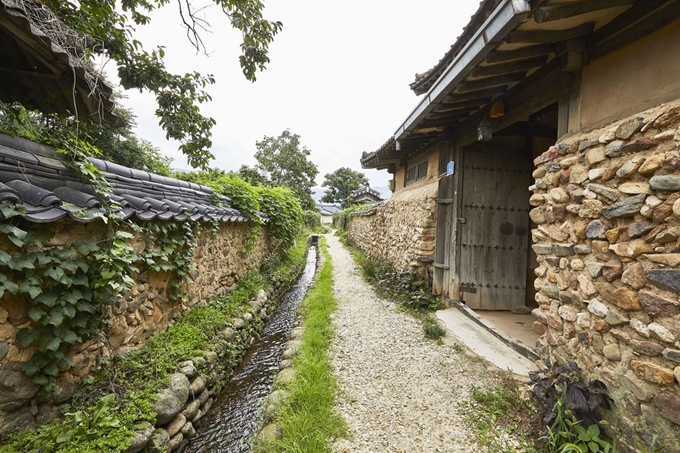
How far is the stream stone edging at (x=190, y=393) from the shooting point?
232 cm

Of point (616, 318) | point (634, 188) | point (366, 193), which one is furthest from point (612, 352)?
point (366, 193)

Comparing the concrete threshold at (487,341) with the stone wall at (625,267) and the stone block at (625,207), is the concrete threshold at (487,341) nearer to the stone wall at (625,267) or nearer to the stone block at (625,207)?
the stone wall at (625,267)

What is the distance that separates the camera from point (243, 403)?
11.0 feet

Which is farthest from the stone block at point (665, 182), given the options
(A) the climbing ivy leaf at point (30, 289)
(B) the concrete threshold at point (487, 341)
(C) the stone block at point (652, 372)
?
(A) the climbing ivy leaf at point (30, 289)

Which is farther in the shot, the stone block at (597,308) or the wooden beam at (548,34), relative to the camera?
the wooden beam at (548,34)

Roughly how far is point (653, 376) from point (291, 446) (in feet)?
8.36

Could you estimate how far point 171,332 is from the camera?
3.54 m

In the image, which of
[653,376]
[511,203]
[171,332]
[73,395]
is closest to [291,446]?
[73,395]

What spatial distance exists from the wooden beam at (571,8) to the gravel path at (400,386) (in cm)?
334

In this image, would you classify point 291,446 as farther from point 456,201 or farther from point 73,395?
point 456,201

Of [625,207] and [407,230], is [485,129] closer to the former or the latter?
[625,207]

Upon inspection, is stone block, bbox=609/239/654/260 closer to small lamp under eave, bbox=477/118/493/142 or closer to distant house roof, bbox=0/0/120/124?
small lamp under eave, bbox=477/118/493/142

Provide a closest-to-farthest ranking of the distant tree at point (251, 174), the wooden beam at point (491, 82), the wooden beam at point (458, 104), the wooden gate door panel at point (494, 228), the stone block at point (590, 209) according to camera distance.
→ 1. the stone block at point (590, 209)
2. the wooden beam at point (491, 82)
3. the wooden beam at point (458, 104)
4. the wooden gate door panel at point (494, 228)
5. the distant tree at point (251, 174)

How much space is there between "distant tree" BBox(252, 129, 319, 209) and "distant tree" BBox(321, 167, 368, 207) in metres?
14.7
